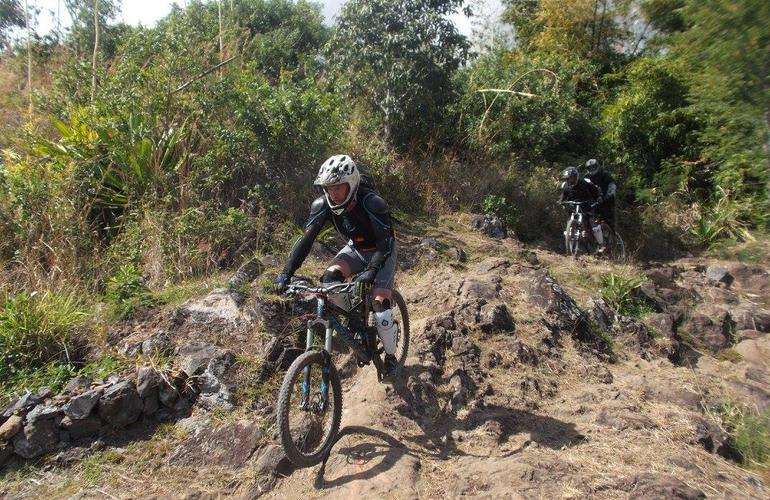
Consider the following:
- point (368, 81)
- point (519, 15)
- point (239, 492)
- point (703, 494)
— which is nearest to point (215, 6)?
point (368, 81)

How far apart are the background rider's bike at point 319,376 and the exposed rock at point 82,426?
1619 millimetres

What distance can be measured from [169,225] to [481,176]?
5.75 metres

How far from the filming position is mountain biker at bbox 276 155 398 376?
171 inches

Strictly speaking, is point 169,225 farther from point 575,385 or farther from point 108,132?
point 575,385

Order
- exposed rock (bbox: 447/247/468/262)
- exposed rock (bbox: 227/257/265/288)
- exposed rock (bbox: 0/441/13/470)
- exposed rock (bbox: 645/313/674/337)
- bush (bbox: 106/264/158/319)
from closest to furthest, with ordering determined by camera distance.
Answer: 1. exposed rock (bbox: 0/441/13/470)
2. bush (bbox: 106/264/158/319)
3. exposed rock (bbox: 227/257/265/288)
4. exposed rock (bbox: 645/313/674/337)
5. exposed rock (bbox: 447/247/468/262)

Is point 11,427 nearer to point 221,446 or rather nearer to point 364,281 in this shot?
point 221,446

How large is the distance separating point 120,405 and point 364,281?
238 cm

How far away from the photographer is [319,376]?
4281 millimetres

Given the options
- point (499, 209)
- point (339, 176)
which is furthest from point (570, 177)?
point (339, 176)

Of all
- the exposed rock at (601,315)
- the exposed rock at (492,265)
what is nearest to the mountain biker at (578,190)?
the exposed rock at (492,265)

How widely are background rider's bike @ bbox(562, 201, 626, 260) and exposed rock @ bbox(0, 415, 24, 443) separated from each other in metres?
7.96

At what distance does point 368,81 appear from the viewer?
1038cm

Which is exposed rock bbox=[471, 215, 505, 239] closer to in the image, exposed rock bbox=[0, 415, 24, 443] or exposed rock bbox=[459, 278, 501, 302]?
exposed rock bbox=[459, 278, 501, 302]

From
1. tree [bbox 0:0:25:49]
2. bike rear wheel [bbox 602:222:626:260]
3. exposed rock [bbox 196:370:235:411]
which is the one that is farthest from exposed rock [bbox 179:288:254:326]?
tree [bbox 0:0:25:49]
